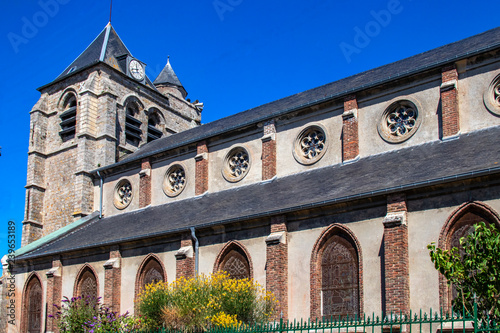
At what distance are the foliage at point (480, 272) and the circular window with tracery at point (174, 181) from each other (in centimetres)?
1734

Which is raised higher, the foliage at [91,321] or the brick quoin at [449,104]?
the brick quoin at [449,104]

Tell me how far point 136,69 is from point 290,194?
1833 cm

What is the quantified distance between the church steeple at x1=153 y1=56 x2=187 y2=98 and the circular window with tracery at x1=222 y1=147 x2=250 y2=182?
15.5 m

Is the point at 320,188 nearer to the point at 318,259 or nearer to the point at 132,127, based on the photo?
the point at 318,259

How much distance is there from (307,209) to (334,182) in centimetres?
173

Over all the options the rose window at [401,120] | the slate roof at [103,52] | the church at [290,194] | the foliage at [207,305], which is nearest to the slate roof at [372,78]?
the church at [290,194]

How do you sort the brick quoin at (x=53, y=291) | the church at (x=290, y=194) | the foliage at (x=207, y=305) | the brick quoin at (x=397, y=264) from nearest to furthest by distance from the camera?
the brick quoin at (x=397, y=264), the church at (x=290, y=194), the foliage at (x=207, y=305), the brick quoin at (x=53, y=291)

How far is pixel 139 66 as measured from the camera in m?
34.5

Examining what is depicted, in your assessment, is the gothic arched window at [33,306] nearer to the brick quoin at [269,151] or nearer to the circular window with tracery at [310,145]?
the brick quoin at [269,151]

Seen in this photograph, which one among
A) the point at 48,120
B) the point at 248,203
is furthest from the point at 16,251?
the point at 248,203

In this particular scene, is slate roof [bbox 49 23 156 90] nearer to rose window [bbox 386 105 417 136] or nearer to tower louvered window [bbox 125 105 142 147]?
tower louvered window [bbox 125 105 142 147]

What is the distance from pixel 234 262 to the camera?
18.8m

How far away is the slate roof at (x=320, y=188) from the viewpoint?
49.1ft

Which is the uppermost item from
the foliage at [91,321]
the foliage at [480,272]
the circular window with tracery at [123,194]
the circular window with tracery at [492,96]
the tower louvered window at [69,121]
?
the tower louvered window at [69,121]
